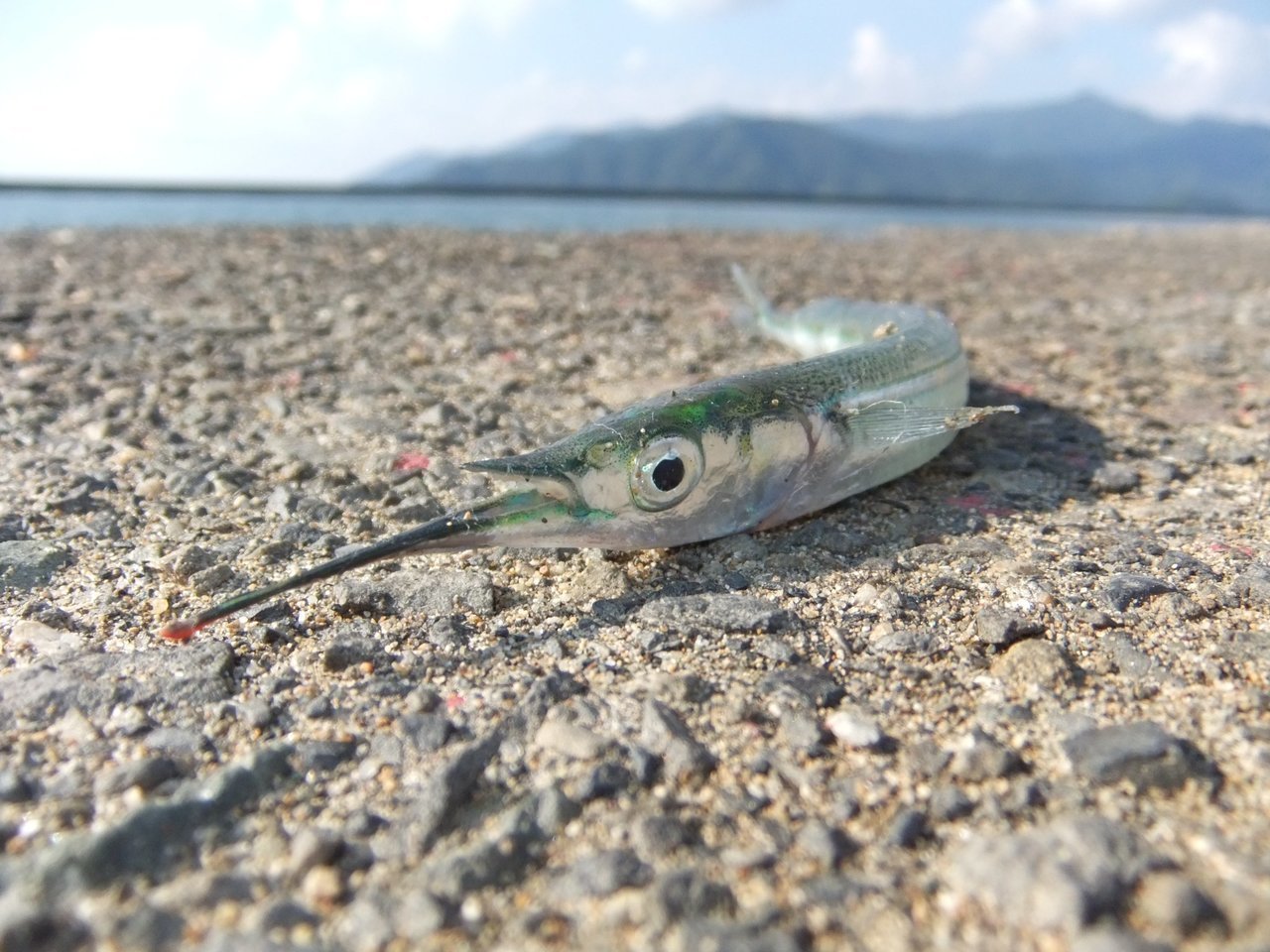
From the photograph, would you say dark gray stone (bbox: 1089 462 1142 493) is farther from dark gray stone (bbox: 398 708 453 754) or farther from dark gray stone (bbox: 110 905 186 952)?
dark gray stone (bbox: 110 905 186 952)

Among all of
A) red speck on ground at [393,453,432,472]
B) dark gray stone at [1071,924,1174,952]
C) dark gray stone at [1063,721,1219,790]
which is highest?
dark gray stone at [1071,924,1174,952]

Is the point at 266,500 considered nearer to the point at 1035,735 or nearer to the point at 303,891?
the point at 303,891

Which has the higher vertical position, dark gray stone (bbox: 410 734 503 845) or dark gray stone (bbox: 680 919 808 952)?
dark gray stone (bbox: 680 919 808 952)

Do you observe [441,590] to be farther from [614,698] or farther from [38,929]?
[38,929]

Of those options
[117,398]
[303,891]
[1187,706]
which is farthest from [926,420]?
[117,398]

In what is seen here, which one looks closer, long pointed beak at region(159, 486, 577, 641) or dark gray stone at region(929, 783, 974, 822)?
dark gray stone at region(929, 783, 974, 822)

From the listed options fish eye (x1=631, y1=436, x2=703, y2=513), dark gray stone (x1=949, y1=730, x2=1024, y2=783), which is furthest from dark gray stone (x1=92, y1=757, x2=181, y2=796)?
dark gray stone (x1=949, y1=730, x2=1024, y2=783)

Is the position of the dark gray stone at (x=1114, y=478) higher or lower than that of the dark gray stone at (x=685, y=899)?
lower

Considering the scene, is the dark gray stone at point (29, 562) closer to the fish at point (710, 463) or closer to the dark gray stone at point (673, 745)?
the fish at point (710, 463)

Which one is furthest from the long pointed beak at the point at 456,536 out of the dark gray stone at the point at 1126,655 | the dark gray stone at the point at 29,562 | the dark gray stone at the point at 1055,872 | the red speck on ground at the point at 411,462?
the dark gray stone at the point at 1126,655

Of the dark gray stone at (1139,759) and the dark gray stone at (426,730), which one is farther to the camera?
the dark gray stone at (426,730)
